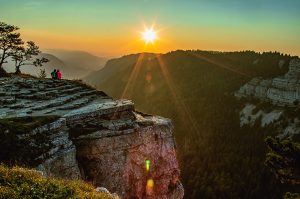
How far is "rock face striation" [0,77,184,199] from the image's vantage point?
1184 inches

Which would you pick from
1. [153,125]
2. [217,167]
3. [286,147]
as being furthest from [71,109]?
[217,167]

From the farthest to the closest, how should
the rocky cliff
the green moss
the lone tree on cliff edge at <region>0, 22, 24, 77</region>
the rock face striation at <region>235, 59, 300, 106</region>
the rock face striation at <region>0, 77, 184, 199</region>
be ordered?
the rock face striation at <region>235, 59, 300, 106</region> < the rocky cliff < the lone tree on cliff edge at <region>0, 22, 24, 77</region> < the rock face striation at <region>0, 77, 184, 199</region> < the green moss

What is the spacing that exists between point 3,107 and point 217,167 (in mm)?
116339

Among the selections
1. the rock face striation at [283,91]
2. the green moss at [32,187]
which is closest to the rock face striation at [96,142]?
the green moss at [32,187]

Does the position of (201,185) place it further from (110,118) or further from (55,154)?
(55,154)

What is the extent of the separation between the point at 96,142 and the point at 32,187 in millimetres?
17970

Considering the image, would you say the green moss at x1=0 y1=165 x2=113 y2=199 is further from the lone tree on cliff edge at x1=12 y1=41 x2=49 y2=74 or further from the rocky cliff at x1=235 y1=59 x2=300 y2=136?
the rocky cliff at x1=235 y1=59 x2=300 y2=136

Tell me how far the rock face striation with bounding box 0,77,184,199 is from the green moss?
10.5 metres

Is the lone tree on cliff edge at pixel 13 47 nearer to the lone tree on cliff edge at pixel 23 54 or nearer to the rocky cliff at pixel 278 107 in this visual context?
the lone tree on cliff edge at pixel 23 54

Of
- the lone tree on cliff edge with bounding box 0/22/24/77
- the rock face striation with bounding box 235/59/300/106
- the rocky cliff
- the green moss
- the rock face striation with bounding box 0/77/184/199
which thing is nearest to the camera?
the green moss

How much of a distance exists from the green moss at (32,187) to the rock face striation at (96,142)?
10.5 meters

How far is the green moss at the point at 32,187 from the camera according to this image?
15250 millimetres

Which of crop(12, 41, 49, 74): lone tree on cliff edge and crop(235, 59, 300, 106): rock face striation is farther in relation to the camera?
crop(235, 59, 300, 106): rock face striation

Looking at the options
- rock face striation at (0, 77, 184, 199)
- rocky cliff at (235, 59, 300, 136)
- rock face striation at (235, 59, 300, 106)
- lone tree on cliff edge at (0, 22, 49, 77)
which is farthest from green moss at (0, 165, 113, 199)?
rock face striation at (235, 59, 300, 106)
